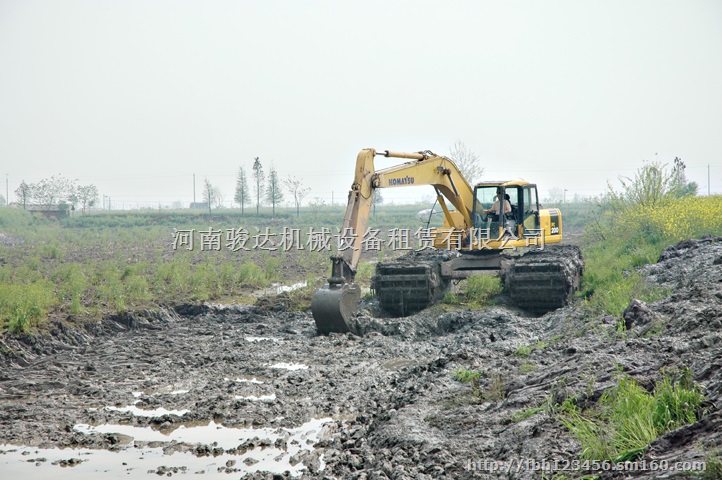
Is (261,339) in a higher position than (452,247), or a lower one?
lower

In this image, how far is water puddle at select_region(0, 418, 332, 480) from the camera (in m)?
6.30

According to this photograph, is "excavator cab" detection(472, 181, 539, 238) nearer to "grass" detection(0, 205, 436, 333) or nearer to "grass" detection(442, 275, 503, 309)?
"grass" detection(442, 275, 503, 309)

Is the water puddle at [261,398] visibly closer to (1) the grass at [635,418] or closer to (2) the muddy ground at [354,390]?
(2) the muddy ground at [354,390]

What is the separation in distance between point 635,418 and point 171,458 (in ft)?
13.6

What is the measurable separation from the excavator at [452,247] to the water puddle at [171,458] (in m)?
4.90

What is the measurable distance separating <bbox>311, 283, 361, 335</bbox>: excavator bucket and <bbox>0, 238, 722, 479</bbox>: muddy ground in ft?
1.01

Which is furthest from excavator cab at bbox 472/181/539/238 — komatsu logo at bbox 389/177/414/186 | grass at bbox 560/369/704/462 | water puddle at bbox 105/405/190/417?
grass at bbox 560/369/704/462

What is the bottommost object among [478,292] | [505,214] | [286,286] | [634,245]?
[286,286]

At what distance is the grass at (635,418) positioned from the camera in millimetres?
4922

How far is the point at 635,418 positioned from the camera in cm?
514

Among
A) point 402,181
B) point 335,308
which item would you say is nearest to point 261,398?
point 335,308

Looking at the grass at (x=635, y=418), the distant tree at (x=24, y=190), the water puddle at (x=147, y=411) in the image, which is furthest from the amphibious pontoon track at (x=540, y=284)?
the distant tree at (x=24, y=190)

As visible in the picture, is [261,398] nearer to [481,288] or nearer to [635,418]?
[635,418]

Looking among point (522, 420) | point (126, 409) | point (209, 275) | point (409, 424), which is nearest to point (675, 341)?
point (522, 420)
